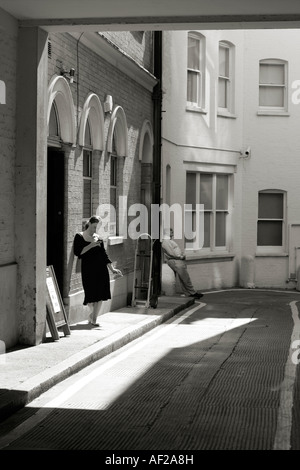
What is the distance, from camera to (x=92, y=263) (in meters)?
15.0

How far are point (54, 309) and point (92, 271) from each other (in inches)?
→ 63.1

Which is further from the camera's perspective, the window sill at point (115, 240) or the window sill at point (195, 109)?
the window sill at point (195, 109)

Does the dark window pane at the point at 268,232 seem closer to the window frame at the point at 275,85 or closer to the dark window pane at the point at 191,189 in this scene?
the window frame at the point at 275,85

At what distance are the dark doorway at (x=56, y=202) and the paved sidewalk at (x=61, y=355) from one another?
140 cm

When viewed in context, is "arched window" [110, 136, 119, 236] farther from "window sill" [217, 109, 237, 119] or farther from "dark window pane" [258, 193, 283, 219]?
→ "dark window pane" [258, 193, 283, 219]

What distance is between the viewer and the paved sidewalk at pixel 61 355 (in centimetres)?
942

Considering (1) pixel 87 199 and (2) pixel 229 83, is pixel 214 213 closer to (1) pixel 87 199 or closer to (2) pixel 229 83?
(2) pixel 229 83

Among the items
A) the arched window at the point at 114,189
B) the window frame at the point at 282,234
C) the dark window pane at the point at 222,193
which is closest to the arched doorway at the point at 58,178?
the arched window at the point at 114,189

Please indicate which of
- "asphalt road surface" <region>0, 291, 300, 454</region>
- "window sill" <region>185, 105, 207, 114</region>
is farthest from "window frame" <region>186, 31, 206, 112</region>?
"asphalt road surface" <region>0, 291, 300, 454</region>

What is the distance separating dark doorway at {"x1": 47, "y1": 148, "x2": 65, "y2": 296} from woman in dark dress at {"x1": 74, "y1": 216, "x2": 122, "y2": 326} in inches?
13.6

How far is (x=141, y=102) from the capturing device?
70.0 ft

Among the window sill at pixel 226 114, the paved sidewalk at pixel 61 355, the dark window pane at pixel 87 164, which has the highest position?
the window sill at pixel 226 114

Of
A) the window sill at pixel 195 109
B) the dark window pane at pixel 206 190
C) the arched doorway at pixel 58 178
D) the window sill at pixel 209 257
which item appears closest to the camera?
the arched doorway at pixel 58 178

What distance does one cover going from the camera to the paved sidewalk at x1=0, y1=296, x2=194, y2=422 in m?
9.42
